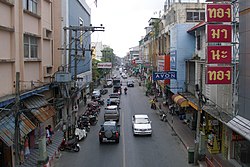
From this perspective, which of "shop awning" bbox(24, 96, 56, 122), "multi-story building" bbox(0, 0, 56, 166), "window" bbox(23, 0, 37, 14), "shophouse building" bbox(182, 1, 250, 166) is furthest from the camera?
"window" bbox(23, 0, 37, 14)

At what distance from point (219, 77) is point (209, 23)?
112 inches

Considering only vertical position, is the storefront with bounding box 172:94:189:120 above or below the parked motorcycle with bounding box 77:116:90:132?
above

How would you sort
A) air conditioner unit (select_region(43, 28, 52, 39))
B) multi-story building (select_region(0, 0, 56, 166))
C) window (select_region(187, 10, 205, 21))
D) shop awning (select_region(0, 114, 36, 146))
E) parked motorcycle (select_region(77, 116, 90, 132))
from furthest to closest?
window (select_region(187, 10, 205, 21)), parked motorcycle (select_region(77, 116, 90, 132)), air conditioner unit (select_region(43, 28, 52, 39)), multi-story building (select_region(0, 0, 56, 166)), shop awning (select_region(0, 114, 36, 146))

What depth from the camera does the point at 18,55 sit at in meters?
19.8

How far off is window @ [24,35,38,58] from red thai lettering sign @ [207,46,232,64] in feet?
37.2

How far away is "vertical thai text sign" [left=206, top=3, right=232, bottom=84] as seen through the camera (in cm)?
1769

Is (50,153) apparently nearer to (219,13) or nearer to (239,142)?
(239,142)

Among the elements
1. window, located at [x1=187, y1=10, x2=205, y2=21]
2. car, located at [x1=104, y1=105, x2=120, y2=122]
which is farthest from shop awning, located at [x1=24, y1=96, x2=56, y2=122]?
window, located at [x1=187, y1=10, x2=205, y2=21]

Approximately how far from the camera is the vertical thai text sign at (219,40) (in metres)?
17.7

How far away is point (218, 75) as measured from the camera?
59.8 ft

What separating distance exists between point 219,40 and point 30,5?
493 inches

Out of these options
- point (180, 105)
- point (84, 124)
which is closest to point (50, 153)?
point (84, 124)

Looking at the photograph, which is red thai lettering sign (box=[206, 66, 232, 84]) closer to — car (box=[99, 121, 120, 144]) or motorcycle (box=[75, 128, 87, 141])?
car (box=[99, 121, 120, 144])

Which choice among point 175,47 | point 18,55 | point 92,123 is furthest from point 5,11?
point 175,47
